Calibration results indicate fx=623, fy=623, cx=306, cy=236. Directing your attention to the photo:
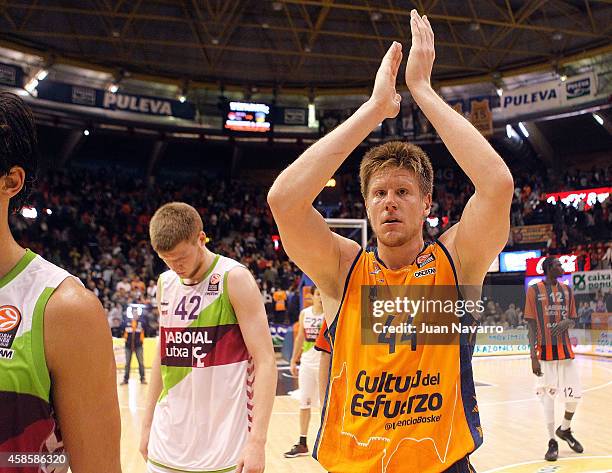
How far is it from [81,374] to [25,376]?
108 mm

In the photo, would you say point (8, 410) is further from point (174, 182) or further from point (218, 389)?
point (174, 182)

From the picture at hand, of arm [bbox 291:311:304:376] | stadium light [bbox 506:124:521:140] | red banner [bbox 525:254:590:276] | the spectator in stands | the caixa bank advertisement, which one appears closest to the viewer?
arm [bbox 291:311:304:376]

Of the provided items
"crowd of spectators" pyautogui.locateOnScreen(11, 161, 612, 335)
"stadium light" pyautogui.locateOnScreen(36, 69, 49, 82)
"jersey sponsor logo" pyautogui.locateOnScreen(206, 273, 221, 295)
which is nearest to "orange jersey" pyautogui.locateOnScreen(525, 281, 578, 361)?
"jersey sponsor logo" pyautogui.locateOnScreen(206, 273, 221, 295)

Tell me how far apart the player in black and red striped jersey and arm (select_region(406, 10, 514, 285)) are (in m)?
5.17

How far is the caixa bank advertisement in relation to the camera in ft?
69.1

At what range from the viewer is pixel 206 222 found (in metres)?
25.3

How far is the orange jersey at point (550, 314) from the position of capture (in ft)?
23.2

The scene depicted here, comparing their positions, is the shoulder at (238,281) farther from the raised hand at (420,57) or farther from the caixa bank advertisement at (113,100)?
the caixa bank advertisement at (113,100)

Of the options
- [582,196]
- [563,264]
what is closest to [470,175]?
[563,264]

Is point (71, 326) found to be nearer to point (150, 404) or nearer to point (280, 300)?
point (150, 404)

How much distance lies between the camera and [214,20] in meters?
19.5

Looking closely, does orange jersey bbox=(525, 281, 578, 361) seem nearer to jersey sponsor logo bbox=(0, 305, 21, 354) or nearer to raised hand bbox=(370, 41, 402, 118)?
raised hand bbox=(370, 41, 402, 118)

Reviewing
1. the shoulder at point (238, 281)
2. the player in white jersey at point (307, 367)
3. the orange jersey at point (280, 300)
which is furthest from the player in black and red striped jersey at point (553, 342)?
the orange jersey at point (280, 300)

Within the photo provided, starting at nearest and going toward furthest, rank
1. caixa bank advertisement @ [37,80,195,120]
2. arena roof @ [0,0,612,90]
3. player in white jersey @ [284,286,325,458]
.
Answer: player in white jersey @ [284,286,325,458]
arena roof @ [0,0,612,90]
caixa bank advertisement @ [37,80,195,120]
